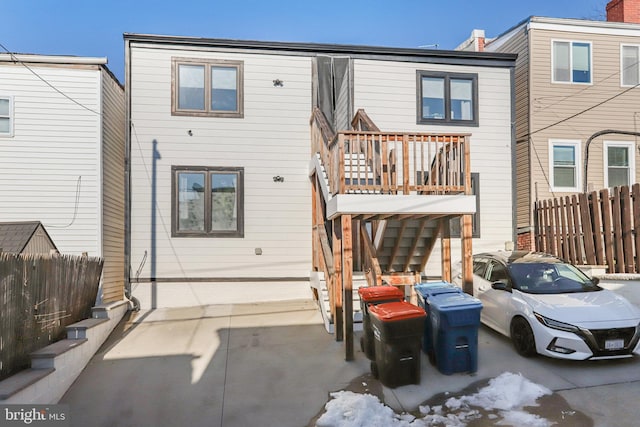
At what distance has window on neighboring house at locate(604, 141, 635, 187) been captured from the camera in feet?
36.2

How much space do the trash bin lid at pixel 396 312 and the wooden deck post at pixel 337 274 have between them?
1219 millimetres

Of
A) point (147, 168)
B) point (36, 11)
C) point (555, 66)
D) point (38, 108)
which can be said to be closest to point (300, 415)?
point (147, 168)

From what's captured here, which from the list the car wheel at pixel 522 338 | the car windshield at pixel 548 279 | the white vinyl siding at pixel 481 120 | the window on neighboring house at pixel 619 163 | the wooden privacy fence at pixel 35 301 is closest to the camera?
the wooden privacy fence at pixel 35 301

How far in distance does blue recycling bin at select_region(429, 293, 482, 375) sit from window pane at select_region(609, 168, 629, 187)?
8.21 meters

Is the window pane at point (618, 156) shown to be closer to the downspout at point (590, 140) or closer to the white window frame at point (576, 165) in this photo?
the downspout at point (590, 140)

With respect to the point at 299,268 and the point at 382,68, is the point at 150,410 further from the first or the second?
the point at 382,68

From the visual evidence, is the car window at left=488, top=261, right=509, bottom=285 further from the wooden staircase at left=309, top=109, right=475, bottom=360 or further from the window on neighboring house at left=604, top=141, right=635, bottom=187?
the window on neighboring house at left=604, top=141, right=635, bottom=187

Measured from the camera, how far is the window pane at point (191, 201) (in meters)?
8.76

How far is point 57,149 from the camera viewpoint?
8.97 metres

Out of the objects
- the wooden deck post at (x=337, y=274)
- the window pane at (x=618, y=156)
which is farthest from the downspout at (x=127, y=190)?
the window pane at (x=618, y=156)

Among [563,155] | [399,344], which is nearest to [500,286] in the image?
[399,344]

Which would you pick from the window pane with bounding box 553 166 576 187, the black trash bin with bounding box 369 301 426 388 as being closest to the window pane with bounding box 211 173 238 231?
the black trash bin with bounding box 369 301 426 388

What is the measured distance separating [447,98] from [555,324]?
5.99 metres

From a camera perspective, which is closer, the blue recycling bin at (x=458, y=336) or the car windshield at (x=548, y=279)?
the blue recycling bin at (x=458, y=336)
